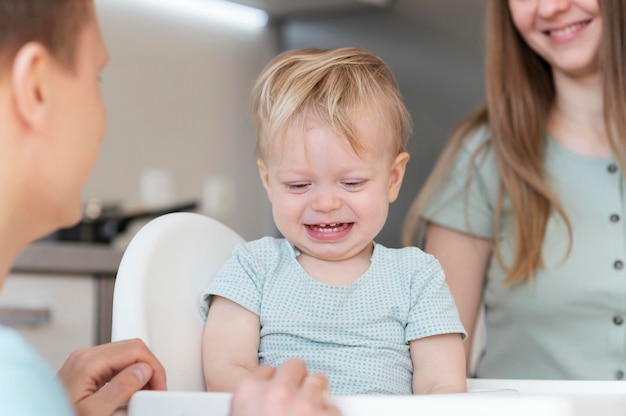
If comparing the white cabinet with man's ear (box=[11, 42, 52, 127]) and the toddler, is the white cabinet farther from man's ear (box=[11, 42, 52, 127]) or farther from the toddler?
man's ear (box=[11, 42, 52, 127])

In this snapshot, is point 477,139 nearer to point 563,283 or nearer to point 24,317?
point 563,283

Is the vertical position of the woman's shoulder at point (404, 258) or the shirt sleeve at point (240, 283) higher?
the woman's shoulder at point (404, 258)

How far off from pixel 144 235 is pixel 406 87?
6.66ft

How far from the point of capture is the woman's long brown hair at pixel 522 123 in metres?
1.60

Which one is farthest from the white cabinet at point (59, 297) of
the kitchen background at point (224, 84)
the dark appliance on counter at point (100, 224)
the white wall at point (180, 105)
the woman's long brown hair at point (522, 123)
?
the woman's long brown hair at point (522, 123)

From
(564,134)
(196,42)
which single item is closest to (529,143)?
(564,134)

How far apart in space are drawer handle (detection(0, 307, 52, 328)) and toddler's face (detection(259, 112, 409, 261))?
1008 millimetres

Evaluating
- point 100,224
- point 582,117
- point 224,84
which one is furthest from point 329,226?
point 224,84

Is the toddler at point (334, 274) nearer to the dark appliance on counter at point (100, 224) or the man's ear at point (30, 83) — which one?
the man's ear at point (30, 83)

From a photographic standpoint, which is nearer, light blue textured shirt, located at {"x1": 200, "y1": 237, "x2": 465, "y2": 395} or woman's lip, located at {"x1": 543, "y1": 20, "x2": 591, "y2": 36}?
light blue textured shirt, located at {"x1": 200, "y1": 237, "x2": 465, "y2": 395}

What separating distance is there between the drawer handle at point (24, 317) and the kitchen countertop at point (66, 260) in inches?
3.3

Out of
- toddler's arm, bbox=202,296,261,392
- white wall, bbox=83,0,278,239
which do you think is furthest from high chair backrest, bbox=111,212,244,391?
white wall, bbox=83,0,278,239

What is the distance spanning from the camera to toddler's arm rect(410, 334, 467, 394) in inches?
39.3

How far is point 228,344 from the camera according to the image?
1002 millimetres
